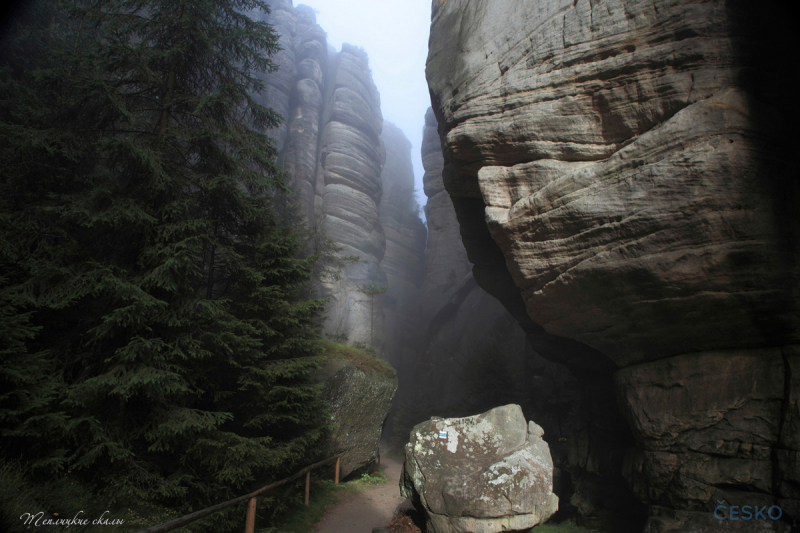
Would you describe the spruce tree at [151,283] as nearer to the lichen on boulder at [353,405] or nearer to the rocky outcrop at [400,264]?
the lichen on boulder at [353,405]

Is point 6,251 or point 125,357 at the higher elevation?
point 6,251

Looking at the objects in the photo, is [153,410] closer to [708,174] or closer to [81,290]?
[81,290]

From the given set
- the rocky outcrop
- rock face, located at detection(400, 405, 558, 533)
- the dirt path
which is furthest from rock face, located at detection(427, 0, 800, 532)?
the rocky outcrop

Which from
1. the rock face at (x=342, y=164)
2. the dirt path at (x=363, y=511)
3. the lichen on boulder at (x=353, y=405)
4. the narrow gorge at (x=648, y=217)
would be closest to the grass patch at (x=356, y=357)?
the lichen on boulder at (x=353, y=405)

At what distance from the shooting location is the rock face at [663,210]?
19.6 feet

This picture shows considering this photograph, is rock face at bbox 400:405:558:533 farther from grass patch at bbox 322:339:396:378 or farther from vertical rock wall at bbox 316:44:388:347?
vertical rock wall at bbox 316:44:388:347

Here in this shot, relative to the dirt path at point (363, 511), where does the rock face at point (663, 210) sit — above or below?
above

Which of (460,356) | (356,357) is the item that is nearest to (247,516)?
(356,357)

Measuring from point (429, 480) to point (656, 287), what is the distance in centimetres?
518

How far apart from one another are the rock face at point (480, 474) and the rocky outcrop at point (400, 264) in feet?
65.8

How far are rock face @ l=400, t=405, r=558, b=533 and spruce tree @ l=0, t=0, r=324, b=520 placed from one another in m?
2.35

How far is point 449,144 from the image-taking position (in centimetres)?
876

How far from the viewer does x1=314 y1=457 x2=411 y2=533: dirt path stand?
7.33 metres

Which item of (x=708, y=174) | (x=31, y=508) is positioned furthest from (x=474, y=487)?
(x=708, y=174)
